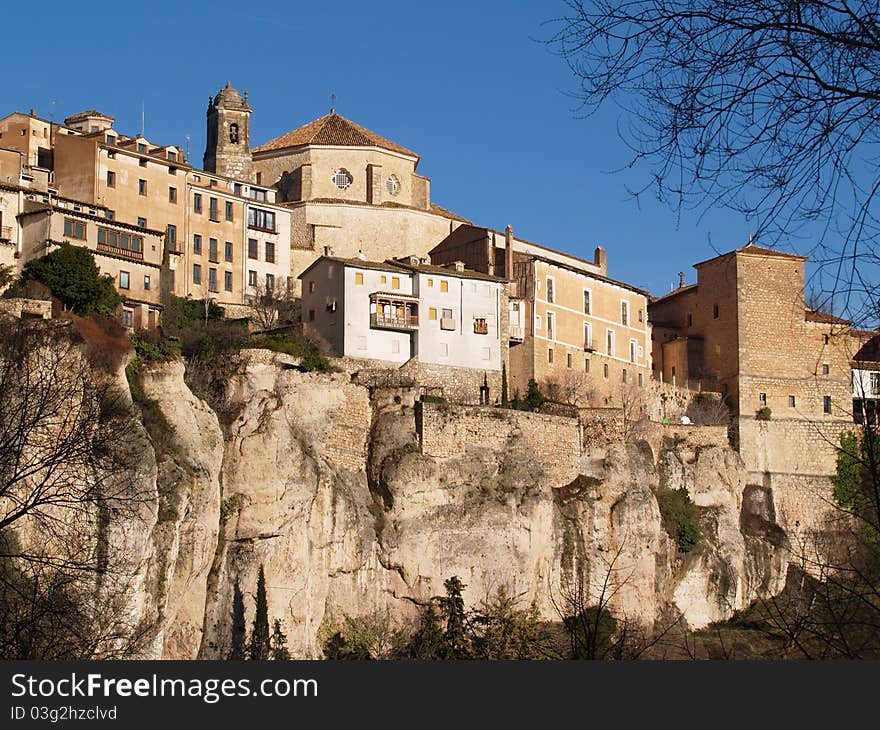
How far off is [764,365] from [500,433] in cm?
1872

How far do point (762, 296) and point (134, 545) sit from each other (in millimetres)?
38913

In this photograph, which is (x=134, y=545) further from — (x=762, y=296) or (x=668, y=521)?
(x=762, y=296)

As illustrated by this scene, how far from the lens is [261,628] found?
45.0m

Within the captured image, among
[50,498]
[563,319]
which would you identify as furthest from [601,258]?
[50,498]

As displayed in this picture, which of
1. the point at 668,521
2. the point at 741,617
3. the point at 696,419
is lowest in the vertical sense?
the point at 741,617

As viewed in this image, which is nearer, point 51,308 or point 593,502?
point 51,308

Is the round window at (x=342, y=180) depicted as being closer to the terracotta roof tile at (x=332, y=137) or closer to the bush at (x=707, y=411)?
the terracotta roof tile at (x=332, y=137)

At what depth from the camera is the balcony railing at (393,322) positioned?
61.2 metres

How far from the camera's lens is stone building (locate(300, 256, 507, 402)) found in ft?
200

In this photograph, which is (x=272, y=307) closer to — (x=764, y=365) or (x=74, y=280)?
(x=74, y=280)

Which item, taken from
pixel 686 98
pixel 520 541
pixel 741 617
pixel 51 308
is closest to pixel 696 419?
pixel 741 617

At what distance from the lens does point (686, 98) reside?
11234mm

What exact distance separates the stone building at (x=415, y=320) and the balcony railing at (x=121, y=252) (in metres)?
7.50

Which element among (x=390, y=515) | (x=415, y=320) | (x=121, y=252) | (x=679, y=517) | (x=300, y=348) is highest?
(x=121, y=252)
